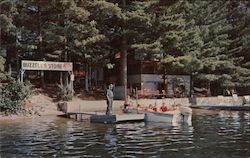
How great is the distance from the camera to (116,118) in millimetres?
28438

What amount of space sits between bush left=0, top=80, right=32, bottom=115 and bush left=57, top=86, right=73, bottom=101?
16.0ft

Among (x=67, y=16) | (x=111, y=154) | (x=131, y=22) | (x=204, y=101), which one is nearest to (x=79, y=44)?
(x=67, y=16)

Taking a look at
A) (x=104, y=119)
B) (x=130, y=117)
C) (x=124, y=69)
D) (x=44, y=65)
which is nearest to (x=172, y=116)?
(x=130, y=117)

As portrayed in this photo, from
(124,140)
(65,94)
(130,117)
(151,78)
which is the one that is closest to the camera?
(124,140)

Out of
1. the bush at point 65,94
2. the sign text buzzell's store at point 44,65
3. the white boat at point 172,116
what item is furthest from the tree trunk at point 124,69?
the white boat at point 172,116

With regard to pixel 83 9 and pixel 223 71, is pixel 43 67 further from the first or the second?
pixel 223 71

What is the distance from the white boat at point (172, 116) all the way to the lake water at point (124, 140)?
0.83 meters

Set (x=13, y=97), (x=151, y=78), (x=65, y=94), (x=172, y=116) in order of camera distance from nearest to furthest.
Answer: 1. (x=172, y=116)
2. (x=13, y=97)
3. (x=65, y=94)
4. (x=151, y=78)

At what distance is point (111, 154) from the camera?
15797mm

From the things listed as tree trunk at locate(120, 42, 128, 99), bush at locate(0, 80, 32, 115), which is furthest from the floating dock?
tree trunk at locate(120, 42, 128, 99)

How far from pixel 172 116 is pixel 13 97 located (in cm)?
1198

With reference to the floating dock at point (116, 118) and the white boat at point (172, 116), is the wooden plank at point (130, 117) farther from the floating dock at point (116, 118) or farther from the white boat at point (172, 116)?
the white boat at point (172, 116)

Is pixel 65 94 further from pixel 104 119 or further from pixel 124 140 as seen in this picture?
pixel 124 140

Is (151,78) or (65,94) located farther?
(151,78)
